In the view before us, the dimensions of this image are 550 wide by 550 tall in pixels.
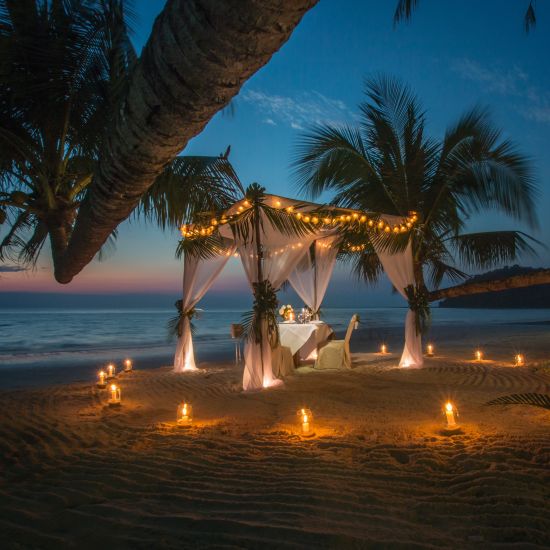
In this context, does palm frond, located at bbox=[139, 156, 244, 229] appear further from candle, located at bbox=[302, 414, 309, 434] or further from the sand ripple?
candle, located at bbox=[302, 414, 309, 434]

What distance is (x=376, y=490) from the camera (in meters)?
2.28

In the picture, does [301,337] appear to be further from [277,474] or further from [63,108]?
[63,108]

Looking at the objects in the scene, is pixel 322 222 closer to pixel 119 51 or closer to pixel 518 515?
pixel 119 51

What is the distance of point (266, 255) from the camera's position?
232 inches

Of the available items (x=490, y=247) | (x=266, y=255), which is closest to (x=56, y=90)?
(x=266, y=255)

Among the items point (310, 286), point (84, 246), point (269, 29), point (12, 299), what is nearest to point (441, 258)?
point (310, 286)

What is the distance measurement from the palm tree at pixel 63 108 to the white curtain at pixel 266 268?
4.98 feet

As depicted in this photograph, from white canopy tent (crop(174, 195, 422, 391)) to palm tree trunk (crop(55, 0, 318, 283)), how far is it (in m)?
4.31

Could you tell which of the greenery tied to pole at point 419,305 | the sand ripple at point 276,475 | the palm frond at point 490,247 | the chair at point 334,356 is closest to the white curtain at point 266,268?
the sand ripple at point 276,475

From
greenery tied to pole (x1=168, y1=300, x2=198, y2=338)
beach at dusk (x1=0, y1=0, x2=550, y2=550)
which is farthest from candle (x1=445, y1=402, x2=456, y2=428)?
greenery tied to pole (x1=168, y1=300, x2=198, y2=338)

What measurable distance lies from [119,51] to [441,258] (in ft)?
24.9

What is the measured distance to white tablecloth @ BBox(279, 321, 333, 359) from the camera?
7.71 m

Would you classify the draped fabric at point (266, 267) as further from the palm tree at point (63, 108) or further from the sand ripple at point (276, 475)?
the palm tree at point (63, 108)

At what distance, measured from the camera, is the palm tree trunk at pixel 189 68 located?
31.6 inches
